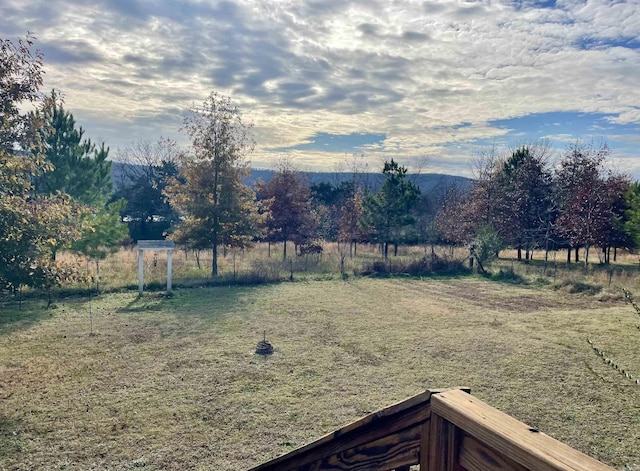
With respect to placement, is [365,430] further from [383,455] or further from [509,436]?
[509,436]

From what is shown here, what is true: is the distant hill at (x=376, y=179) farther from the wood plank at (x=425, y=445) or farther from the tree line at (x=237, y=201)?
the wood plank at (x=425, y=445)

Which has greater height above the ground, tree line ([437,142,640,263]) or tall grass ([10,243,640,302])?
tree line ([437,142,640,263])

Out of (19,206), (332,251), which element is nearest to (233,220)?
(332,251)

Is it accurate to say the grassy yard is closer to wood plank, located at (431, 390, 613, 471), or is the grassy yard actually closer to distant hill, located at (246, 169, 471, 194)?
wood plank, located at (431, 390, 613, 471)

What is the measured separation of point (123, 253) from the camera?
17.1 meters

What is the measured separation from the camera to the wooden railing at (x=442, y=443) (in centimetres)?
67

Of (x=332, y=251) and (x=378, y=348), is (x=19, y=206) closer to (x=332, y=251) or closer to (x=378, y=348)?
(x=378, y=348)

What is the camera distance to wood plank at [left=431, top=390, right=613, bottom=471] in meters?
0.63

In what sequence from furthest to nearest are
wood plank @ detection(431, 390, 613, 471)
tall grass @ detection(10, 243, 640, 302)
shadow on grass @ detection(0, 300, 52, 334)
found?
tall grass @ detection(10, 243, 640, 302) < shadow on grass @ detection(0, 300, 52, 334) < wood plank @ detection(431, 390, 613, 471)

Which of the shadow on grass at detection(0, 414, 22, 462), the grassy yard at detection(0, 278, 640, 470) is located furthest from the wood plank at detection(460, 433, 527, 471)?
the shadow on grass at detection(0, 414, 22, 462)

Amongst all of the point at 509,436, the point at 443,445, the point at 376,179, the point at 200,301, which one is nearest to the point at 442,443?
the point at 443,445

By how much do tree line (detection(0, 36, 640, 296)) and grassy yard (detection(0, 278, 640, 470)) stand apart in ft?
5.83

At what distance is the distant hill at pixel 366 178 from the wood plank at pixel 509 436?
14961 mm

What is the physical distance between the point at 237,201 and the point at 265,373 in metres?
9.66
